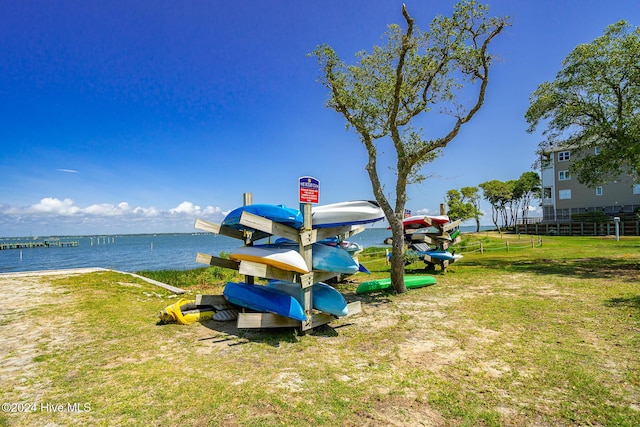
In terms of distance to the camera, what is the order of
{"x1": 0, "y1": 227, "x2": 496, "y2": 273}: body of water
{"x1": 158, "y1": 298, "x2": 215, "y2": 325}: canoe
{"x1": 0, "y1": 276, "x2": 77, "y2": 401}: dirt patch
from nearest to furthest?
{"x1": 0, "y1": 276, "x2": 77, "y2": 401}: dirt patch
{"x1": 158, "y1": 298, "x2": 215, "y2": 325}: canoe
{"x1": 0, "y1": 227, "x2": 496, "y2": 273}: body of water

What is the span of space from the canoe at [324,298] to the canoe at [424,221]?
804cm

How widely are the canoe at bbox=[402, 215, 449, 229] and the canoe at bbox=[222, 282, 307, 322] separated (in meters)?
8.54

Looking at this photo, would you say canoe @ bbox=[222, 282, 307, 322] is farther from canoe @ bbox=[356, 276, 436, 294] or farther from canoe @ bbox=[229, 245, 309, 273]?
canoe @ bbox=[356, 276, 436, 294]

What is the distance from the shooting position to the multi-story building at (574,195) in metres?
37.6

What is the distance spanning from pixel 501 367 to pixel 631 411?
4.36 ft

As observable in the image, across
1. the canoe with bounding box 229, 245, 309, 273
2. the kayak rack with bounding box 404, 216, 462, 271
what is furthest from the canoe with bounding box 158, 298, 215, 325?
the kayak rack with bounding box 404, 216, 462, 271

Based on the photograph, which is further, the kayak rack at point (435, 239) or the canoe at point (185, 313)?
the kayak rack at point (435, 239)

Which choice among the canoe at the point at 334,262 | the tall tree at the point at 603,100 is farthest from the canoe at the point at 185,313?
the tall tree at the point at 603,100

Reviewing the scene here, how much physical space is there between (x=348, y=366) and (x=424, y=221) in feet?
32.4

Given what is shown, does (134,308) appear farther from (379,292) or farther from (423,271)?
(423,271)

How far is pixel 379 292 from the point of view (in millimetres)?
9938

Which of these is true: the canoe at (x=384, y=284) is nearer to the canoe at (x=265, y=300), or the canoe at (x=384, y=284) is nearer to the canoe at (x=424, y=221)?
the canoe at (x=424, y=221)

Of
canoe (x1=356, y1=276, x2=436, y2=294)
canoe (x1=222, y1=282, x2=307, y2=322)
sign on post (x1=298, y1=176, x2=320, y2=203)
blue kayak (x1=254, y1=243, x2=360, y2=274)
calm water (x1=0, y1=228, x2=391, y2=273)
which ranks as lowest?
calm water (x1=0, y1=228, x2=391, y2=273)

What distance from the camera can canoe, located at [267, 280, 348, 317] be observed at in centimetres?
611
